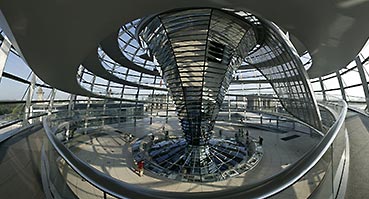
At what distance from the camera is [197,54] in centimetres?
1060

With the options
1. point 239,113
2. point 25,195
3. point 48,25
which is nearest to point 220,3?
point 48,25

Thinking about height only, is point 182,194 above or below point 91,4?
below

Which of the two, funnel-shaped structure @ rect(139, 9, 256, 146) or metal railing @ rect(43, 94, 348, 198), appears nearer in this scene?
metal railing @ rect(43, 94, 348, 198)

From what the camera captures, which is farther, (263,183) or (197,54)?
(197,54)

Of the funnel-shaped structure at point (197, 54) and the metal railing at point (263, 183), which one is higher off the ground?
the funnel-shaped structure at point (197, 54)

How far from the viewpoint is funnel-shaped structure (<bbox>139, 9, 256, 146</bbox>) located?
352 inches

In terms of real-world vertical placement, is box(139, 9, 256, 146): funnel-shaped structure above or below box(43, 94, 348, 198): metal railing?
above

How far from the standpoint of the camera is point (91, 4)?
11.9 ft

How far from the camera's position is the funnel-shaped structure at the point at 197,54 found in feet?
29.4

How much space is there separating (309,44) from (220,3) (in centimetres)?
385

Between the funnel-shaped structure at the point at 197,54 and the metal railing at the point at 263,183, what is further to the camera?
the funnel-shaped structure at the point at 197,54

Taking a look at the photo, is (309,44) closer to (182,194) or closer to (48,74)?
(182,194)

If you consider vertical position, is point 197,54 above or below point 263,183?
above

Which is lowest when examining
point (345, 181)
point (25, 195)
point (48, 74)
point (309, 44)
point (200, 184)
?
point (200, 184)
